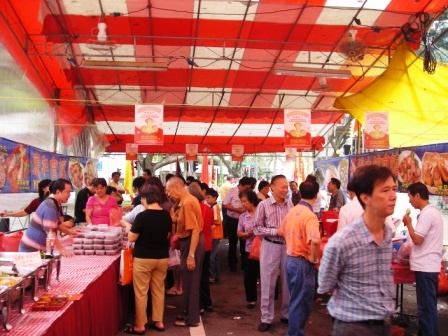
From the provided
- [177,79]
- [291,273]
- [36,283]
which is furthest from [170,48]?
[36,283]

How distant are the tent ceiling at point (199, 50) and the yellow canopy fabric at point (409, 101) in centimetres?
107

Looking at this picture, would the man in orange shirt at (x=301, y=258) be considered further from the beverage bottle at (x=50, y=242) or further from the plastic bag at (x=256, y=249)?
the beverage bottle at (x=50, y=242)

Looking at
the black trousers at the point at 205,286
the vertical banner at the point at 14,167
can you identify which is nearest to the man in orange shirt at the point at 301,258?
the black trousers at the point at 205,286

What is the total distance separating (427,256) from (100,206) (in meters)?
4.52

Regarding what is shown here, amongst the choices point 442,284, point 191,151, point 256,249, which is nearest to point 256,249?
point 256,249

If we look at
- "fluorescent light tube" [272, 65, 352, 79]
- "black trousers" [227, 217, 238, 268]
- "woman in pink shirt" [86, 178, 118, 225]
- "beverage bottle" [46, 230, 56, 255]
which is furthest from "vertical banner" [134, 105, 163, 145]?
"beverage bottle" [46, 230, 56, 255]

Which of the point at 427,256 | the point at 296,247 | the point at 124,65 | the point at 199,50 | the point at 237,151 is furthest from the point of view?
the point at 237,151

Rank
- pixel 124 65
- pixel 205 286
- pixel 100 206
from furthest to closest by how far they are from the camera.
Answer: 1. pixel 124 65
2. pixel 100 206
3. pixel 205 286

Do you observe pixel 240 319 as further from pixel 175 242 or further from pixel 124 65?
pixel 124 65

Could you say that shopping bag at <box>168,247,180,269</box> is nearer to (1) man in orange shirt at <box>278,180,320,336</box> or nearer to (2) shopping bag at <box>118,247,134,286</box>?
(2) shopping bag at <box>118,247,134,286</box>

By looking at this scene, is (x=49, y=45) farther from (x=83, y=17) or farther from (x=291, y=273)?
(x=291, y=273)

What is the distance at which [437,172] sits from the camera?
7078 mm

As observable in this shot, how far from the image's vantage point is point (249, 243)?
720 centimetres

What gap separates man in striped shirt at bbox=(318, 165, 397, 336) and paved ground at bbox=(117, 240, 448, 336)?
3401 mm
